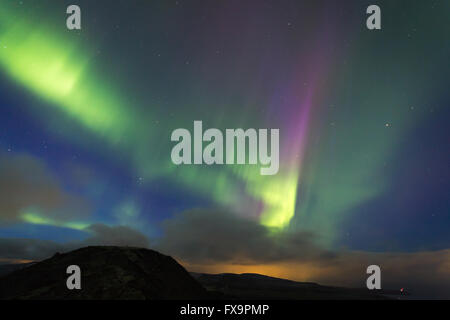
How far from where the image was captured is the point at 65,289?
34250mm

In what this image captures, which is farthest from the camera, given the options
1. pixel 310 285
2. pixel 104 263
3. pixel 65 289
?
pixel 310 285

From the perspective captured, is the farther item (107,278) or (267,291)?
(267,291)

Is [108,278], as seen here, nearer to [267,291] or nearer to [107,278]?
[107,278]

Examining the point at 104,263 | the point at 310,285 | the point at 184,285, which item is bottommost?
the point at 310,285

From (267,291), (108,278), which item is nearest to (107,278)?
(108,278)

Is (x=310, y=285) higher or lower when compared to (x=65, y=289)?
lower
